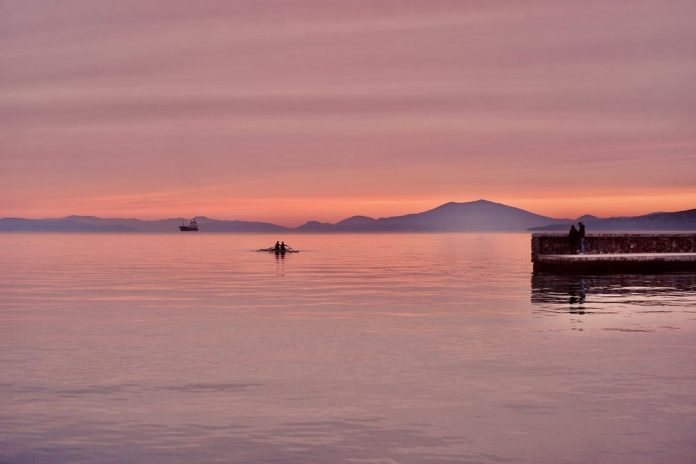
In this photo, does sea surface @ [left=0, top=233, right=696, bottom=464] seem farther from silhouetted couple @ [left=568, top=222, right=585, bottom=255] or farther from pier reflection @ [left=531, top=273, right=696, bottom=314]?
silhouetted couple @ [left=568, top=222, right=585, bottom=255]

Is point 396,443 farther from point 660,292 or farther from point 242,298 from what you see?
point 660,292

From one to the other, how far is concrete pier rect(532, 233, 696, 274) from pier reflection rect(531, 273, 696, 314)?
0.93 m

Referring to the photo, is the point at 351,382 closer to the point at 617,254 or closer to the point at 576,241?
the point at 576,241

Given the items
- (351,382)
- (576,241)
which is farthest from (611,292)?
(351,382)

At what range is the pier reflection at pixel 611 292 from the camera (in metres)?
37.3

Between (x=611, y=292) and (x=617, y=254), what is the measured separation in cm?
2111

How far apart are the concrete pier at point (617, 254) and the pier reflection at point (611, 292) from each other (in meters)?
0.93

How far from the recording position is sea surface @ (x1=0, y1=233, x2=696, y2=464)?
13.4 metres

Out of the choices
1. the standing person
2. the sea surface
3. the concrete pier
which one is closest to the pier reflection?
the sea surface

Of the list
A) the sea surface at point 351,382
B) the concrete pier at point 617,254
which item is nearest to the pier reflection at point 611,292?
the sea surface at point 351,382

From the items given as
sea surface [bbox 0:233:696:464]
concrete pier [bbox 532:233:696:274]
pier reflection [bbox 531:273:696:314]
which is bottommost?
sea surface [bbox 0:233:696:464]

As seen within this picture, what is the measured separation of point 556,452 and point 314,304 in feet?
92.4

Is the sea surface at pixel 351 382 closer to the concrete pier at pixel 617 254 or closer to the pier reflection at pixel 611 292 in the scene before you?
the pier reflection at pixel 611 292

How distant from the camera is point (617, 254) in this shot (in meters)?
65.1
